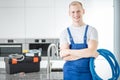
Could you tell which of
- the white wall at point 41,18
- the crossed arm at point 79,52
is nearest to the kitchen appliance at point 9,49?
the white wall at point 41,18

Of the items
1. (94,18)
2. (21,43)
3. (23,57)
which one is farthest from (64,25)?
(23,57)

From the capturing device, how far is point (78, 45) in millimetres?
2131

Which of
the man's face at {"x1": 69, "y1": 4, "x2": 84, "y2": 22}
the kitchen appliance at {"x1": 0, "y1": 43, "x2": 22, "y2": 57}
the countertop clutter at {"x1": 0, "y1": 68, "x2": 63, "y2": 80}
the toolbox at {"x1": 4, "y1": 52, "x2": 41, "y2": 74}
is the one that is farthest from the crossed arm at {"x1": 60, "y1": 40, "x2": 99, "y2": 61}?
the kitchen appliance at {"x1": 0, "y1": 43, "x2": 22, "y2": 57}

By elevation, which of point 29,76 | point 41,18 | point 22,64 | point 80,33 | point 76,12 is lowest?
point 29,76

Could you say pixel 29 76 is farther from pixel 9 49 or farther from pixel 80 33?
pixel 9 49

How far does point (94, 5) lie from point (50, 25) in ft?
2.84

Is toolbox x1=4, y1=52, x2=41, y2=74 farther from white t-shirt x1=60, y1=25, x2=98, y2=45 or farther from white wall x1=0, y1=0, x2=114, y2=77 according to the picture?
white wall x1=0, y1=0, x2=114, y2=77

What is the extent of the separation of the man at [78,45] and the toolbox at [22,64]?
964 mm

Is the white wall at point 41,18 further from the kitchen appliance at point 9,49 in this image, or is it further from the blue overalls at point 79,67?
the blue overalls at point 79,67

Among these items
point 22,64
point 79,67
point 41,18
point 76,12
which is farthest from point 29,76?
point 41,18

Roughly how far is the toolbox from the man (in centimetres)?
96

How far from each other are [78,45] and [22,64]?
1.10 meters

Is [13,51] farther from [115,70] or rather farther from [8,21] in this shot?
[115,70]

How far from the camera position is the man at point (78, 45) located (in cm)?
212
